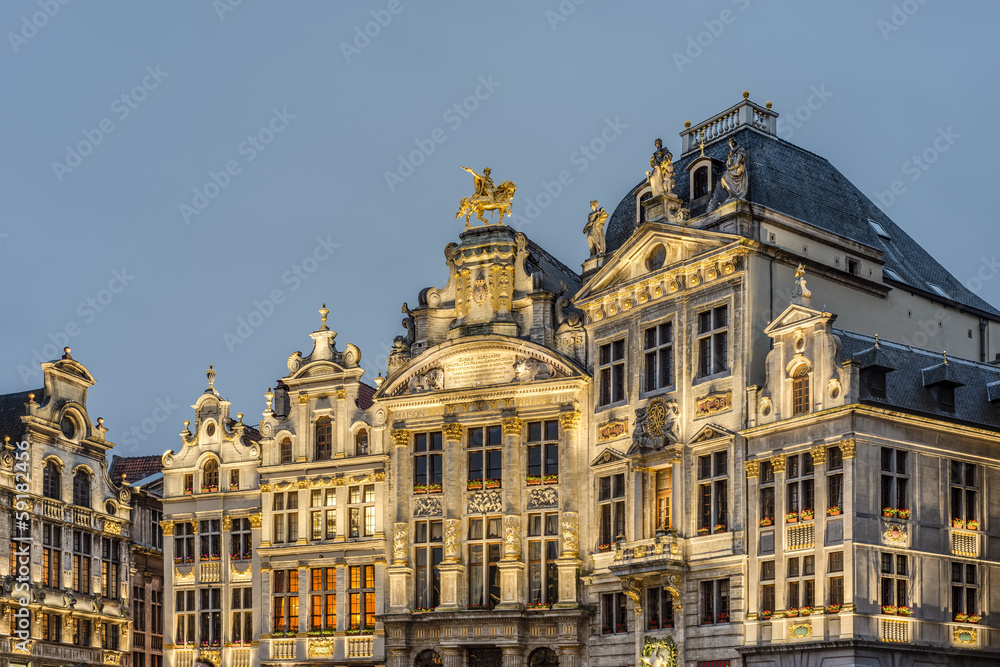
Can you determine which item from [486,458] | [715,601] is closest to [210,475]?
[486,458]

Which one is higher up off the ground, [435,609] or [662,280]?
[662,280]

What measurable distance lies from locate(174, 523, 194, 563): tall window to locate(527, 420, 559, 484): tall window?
1455 cm

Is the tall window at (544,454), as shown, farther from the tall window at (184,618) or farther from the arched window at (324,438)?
the tall window at (184,618)

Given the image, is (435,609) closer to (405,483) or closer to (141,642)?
(405,483)

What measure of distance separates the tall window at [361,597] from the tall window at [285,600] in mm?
2261

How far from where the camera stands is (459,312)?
5525 cm

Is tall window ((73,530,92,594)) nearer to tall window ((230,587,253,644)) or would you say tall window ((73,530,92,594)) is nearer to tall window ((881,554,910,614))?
tall window ((230,587,253,644))

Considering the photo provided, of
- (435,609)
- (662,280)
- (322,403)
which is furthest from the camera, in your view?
(322,403)

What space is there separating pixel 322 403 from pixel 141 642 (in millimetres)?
17440

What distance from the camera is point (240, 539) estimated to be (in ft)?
190

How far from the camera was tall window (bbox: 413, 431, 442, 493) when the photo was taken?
→ 54312 millimetres

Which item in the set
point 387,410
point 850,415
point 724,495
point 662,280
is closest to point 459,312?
point 387,410

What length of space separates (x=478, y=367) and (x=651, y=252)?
800 cm

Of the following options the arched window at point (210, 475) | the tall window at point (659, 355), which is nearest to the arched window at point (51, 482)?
the arched window at point (210, 475)
